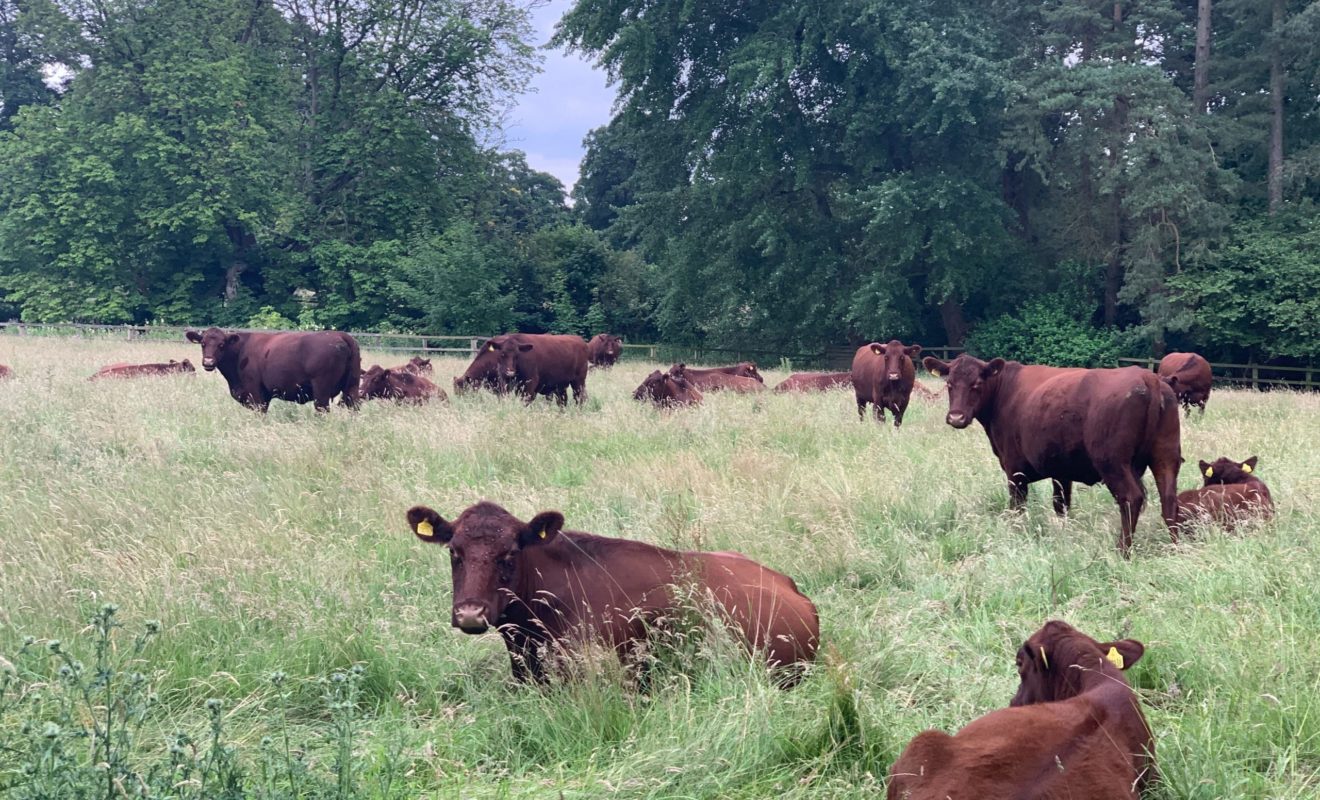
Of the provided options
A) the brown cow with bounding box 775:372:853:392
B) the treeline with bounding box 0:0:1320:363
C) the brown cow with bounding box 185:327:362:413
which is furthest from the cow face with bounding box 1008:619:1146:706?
the treeline with bounding box 0:0:1320:363

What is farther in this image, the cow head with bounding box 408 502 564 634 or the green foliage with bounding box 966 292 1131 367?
the green foliage with bounding box 966 292 1131 367

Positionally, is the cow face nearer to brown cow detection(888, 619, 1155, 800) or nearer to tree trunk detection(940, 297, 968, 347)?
brown cow detection(888, 619, 1155, 800)

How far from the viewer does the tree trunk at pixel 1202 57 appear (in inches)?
1086

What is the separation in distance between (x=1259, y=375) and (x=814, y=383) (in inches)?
715

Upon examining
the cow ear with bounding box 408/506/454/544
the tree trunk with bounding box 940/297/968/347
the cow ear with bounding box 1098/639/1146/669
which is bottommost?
the cow ear with bounding box 1098/639/1146/669

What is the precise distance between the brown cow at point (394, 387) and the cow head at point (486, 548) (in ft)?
35.4

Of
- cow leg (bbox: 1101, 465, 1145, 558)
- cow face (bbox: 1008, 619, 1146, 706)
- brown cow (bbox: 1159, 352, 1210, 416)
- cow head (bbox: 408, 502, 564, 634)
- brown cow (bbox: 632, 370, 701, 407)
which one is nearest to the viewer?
cow face (bbox: 1008, 619, 1146, 706)

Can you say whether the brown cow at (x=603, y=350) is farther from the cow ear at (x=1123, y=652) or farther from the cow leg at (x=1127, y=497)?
the cow ear at (x=1123, y=652)

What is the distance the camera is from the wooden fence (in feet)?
90.7

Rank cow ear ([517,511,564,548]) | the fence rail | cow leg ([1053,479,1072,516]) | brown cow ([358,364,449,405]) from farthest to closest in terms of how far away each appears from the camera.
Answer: the fence rail < brown cow ([358,364,449,405]) < cow leg ([1053,479,1072,516]) < cow ear ([517,511,564,548])

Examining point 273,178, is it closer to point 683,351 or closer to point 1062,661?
point 683,351

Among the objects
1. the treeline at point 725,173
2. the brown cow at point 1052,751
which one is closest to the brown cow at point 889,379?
the brown cow at point 1052,751

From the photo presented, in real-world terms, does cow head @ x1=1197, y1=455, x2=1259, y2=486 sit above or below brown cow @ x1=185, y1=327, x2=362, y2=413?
below

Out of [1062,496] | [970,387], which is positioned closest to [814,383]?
[970,387]
